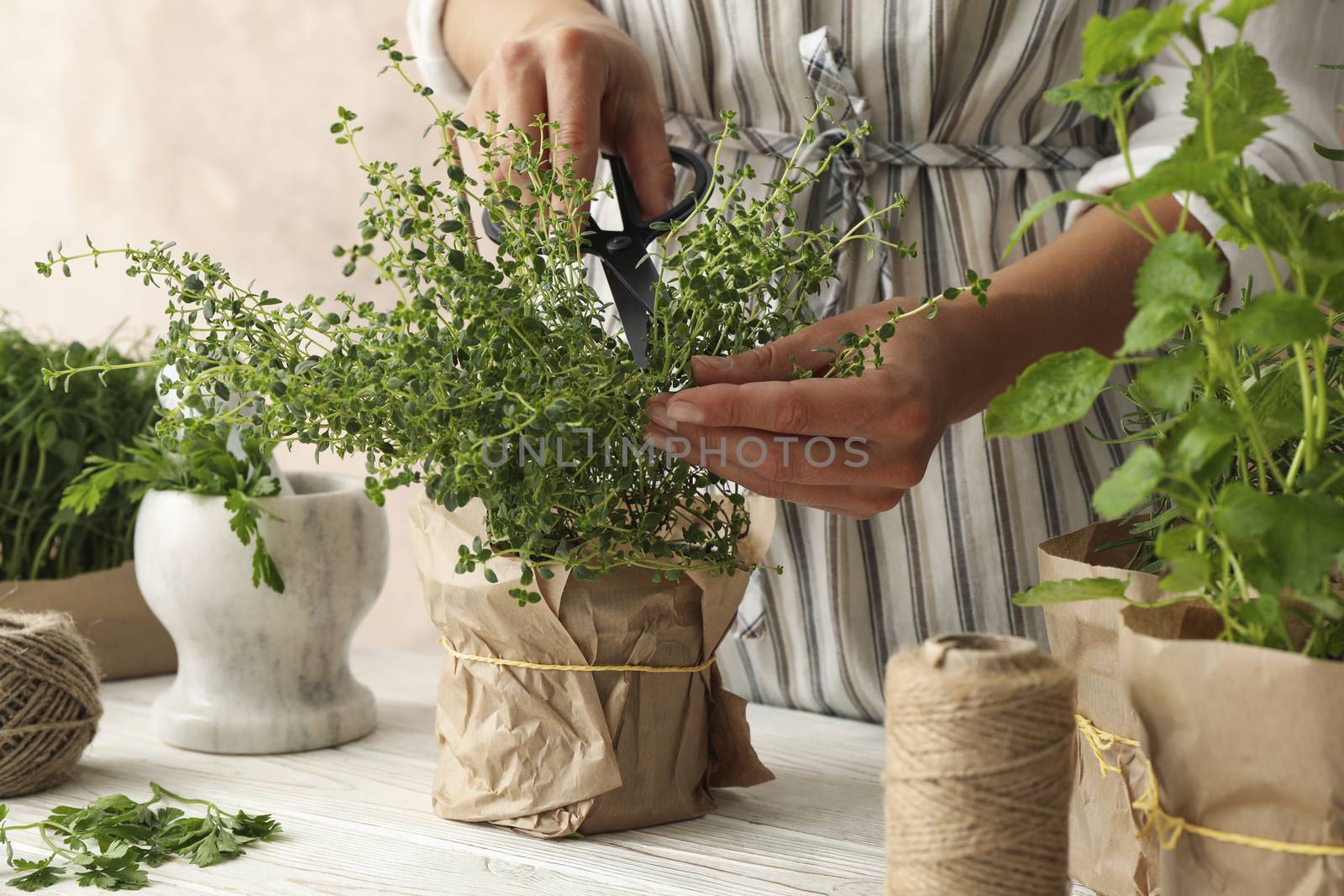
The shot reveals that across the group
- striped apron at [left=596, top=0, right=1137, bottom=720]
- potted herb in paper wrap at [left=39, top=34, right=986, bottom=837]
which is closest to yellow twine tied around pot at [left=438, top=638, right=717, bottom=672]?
potted herb in paper wrap at [left=39, top=34, right=986, bottom=837]

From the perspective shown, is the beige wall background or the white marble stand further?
the beige wall background

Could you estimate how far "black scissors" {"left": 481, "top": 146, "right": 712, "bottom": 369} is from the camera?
0.67 metres

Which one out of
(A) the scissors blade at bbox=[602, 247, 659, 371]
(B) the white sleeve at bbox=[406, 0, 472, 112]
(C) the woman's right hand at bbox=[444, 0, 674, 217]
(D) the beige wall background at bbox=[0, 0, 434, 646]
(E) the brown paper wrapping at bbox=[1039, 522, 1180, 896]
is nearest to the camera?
(E) the brown paper wrapping at bbox=[1039, 522, 1180, 896]

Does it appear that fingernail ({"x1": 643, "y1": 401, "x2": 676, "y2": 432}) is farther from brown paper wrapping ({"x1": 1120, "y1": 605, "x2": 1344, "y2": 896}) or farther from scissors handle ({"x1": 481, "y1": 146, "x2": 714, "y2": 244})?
brown paper wrapping ({"x1": 1120, "y1": 605, "x2": 1344, "y2": 896})

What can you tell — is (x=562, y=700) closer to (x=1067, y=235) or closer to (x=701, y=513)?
(x=701, y=513)

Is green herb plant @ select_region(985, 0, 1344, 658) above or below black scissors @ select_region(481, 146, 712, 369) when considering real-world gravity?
below

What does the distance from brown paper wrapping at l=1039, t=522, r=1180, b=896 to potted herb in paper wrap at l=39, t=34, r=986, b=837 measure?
0.16 m

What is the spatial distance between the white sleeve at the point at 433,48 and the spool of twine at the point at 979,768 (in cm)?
87

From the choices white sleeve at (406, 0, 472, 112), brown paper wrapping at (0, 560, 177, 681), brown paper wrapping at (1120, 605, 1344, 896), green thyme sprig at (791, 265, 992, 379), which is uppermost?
white sleeve at (406, 0, 472, 112)

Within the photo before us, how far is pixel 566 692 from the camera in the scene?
68 cm

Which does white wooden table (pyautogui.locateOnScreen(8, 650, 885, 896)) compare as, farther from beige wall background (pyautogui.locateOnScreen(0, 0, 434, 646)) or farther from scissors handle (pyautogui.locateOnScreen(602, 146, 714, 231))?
beige wall background (pyautogui.locateOnScreen(0, 0, 434, 646))

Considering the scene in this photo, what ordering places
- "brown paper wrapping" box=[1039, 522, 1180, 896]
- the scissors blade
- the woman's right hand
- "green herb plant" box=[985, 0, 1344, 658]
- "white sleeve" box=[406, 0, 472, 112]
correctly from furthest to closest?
"white sleeve" box=[406, 0, 472, 112] < the woman's right hand < the scissors blade < "brown paper wrapping" box=[1039, 522, 1180, 896] < "green herb plant" box=[985, 0, 1344, 658]

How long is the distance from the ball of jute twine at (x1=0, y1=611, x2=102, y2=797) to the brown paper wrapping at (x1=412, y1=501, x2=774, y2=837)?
0.25 metres

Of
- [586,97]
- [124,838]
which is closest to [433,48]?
[586,97]
